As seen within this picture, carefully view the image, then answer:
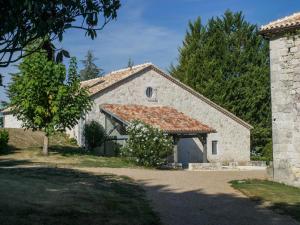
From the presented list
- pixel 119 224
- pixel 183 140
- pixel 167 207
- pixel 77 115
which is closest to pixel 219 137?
pixel 183 140

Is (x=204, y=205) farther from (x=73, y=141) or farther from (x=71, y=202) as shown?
(x=73, y=141)

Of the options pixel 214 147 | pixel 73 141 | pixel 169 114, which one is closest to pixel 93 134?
pixel 73 141

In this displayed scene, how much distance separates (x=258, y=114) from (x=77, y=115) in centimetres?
2130

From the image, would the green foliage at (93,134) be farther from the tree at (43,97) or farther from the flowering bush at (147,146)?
the flowering bush at (147,146)

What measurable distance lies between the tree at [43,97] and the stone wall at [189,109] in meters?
5.73

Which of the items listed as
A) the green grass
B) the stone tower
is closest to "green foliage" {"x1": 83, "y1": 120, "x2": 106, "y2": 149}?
the green grass

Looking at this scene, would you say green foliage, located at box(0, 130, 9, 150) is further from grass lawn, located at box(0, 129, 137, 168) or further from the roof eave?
the roof eave

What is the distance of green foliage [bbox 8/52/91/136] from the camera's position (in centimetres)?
2281

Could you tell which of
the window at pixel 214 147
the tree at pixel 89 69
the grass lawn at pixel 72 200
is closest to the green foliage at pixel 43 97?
the grass lawn at pixel 72 200

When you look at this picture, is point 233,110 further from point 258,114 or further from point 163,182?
point 163,182

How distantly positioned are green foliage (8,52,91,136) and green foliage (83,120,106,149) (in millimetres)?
4496

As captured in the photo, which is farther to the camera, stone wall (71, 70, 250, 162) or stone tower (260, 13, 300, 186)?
stone wall (71, 70, 250, 162)

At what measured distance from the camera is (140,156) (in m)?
22.6

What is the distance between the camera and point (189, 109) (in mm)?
33188
